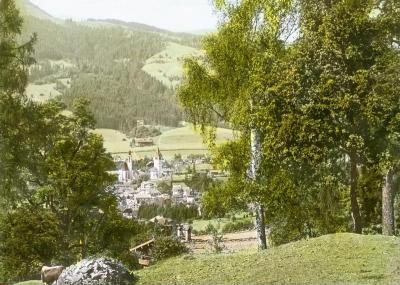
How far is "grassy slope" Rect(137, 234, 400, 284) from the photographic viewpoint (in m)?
12.1

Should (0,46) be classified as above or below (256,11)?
below

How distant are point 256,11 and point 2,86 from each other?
7780mm

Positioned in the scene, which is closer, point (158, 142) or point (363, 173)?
point (363, 173)

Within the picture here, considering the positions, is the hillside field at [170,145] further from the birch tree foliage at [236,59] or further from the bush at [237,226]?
the birch tree foliage at [236,59]

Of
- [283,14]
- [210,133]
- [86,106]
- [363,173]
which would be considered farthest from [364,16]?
[86,106]

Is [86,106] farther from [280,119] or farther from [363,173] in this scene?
[363,173]

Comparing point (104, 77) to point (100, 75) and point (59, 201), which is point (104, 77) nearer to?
point (100, 75)

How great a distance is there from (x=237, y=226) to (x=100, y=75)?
57075mm

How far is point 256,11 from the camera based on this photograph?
17.7 meters

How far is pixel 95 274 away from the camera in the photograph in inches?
485

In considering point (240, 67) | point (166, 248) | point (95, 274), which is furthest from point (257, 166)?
point (95, 274)

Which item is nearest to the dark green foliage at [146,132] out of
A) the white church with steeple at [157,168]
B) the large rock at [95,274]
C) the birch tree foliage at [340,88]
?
the white church with steeple at [157,168]

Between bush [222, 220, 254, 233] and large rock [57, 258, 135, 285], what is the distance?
34.9m

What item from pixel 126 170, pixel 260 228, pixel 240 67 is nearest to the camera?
pixel 240 67
